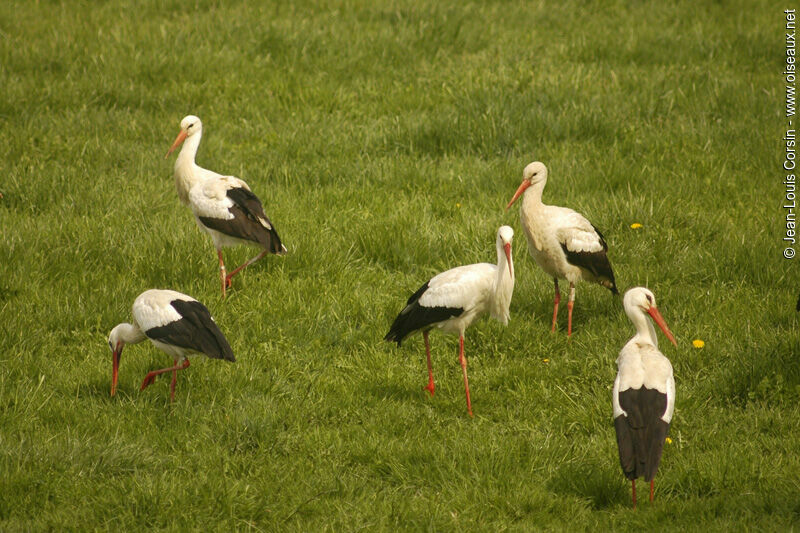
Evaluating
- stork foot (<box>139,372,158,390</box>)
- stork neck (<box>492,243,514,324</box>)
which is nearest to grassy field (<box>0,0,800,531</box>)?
stork foot (<box>139,372,158,390</box>)

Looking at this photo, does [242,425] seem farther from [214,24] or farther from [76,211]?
[214,24]

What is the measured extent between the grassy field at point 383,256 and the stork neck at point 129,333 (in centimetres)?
30

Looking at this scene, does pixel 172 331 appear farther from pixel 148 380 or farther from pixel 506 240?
pixel 506 240

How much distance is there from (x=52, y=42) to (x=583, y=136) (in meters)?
5.42

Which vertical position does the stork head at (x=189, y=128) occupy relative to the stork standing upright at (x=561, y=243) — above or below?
above

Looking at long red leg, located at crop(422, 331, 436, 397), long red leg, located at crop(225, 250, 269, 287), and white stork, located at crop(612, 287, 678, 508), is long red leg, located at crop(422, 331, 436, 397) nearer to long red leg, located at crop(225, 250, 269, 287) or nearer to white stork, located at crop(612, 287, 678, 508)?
white stork, located at crop(612, 287, 678, 508)

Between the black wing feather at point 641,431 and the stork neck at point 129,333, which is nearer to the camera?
the black wing feather at point 641,431

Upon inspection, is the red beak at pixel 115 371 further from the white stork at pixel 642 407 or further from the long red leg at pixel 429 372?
the white stork at pixel 642 407

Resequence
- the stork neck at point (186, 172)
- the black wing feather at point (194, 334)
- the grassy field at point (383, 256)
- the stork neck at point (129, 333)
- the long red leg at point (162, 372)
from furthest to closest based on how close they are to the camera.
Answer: the stork neck at point (186, 172), the stork neck at point (129, 333), the long red leg at point (162, 372), the black wing feather at point (194, 334), the grassy field at point (383, 256)

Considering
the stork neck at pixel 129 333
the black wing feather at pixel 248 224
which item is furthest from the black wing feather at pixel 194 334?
the black wing feather at pixel 248 224

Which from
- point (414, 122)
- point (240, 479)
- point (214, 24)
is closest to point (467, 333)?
point (240, 479)

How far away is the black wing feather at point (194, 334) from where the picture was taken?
4.80 meters

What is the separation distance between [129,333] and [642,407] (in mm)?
2745

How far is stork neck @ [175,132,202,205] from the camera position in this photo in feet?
22.3
